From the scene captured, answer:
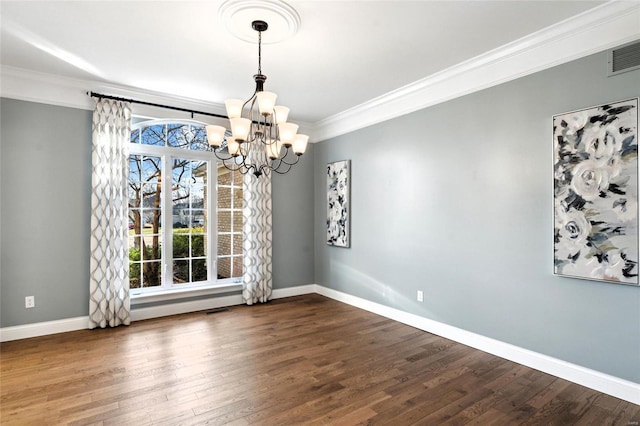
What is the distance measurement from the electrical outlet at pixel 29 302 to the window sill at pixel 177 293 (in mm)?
952

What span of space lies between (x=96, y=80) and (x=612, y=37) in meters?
5.04

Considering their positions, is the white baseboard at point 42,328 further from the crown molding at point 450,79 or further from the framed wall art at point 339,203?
the framed wall art at point 339,203

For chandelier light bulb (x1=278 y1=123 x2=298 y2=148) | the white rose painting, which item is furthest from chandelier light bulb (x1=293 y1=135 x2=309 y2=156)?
the white rose painting

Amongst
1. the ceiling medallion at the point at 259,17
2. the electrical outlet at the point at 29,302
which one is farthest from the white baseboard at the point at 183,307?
the ceiling medallion at the point at 259,17

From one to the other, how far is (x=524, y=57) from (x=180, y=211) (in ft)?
14.6

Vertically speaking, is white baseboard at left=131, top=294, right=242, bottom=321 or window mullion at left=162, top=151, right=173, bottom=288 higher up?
window mullion at left=162, top=151, right=173, bottom=288

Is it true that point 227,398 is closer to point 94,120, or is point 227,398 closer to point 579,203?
point 579,203

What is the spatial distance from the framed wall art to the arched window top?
2.00 metres

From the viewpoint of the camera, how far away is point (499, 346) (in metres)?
3.29

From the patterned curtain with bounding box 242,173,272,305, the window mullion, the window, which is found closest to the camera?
the window

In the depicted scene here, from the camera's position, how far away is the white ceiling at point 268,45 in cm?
258

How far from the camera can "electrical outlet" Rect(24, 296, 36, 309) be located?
3.78m

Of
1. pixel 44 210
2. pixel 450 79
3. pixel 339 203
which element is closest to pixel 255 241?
pixel 339 203

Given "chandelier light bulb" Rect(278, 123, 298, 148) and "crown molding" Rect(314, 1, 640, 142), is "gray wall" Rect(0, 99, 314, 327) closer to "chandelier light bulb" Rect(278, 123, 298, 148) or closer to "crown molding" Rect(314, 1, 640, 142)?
"chandelier light bulb" Rect(278, 123, 298, 148)
